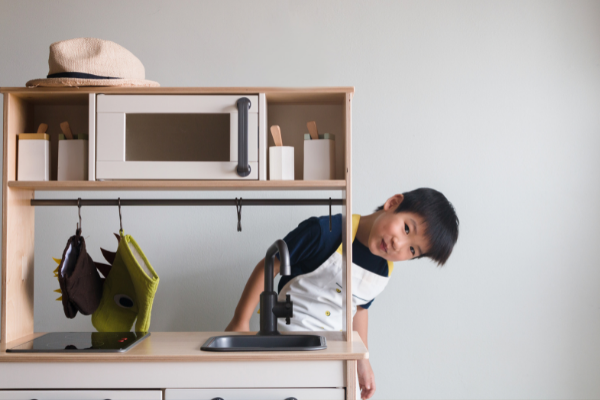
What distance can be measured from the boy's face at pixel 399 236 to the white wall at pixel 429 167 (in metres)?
0.43

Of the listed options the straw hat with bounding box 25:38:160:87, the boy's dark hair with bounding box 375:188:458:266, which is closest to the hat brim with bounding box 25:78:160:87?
the straw hat with bounding box 25:38:160:87

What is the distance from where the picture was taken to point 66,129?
145 cm

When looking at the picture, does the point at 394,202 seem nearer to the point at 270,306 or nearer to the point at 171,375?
the point at 270,306

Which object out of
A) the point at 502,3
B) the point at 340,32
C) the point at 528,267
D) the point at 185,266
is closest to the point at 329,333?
the point at 185,266

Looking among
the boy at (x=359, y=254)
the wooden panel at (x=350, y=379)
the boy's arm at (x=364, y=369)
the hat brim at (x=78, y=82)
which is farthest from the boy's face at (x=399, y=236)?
the hat brim at (x=78, y=82)

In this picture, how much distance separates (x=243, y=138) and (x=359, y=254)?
25.7 inches

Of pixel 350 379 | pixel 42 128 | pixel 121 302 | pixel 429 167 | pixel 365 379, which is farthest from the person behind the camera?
pixel 429 167

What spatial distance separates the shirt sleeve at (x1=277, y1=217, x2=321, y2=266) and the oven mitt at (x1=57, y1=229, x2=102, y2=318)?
66 centimetres

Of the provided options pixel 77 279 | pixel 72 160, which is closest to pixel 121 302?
pixel 77 279

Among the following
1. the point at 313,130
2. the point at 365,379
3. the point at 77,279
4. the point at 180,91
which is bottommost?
the point at 365,379

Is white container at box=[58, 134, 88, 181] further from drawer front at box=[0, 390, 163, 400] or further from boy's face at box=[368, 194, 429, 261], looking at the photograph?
boy's face at box=[368, 194, 429, 261]

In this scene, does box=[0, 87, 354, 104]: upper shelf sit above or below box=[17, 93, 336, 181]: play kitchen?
above

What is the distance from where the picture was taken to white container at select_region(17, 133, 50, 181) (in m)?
1.42

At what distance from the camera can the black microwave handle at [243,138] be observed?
4.49 feet
